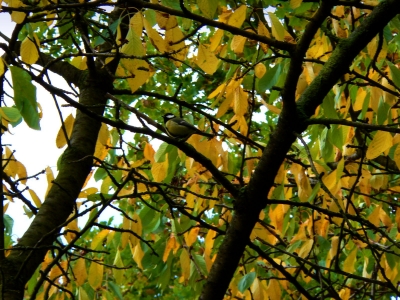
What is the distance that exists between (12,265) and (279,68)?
1371 millimetres

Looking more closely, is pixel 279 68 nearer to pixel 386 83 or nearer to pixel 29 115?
pixel 386 83

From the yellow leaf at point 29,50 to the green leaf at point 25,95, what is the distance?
303mm

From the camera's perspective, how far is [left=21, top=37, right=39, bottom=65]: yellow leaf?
1934 mm

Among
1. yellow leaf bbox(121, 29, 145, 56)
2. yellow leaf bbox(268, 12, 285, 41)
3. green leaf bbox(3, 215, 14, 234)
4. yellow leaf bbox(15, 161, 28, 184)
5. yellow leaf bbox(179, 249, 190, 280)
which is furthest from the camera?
yellow leaf bbox(15, 161, 28, 184)

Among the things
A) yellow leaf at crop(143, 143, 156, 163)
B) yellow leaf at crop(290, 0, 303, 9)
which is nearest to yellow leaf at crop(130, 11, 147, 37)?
yellow leaf at crop(290, 0, 303, 9)

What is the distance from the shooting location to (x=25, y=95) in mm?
1676

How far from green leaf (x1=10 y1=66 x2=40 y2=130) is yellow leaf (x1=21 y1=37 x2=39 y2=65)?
303 millimetres

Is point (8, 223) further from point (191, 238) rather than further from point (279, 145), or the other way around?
point (279, 145)

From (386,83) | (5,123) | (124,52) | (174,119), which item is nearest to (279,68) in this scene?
(386,83)

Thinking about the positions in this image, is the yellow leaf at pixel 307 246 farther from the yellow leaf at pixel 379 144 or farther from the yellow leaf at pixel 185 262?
the yellow leaf at pixel 379 144

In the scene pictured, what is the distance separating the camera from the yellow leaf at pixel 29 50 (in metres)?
1.93

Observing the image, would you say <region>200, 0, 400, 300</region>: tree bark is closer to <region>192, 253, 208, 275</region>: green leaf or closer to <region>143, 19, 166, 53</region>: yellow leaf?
<region>143, 19, 166, 53</region>: yellow leaf


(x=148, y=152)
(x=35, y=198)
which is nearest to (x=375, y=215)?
(x=148, y=152)

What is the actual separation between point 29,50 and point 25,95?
0.33 m
